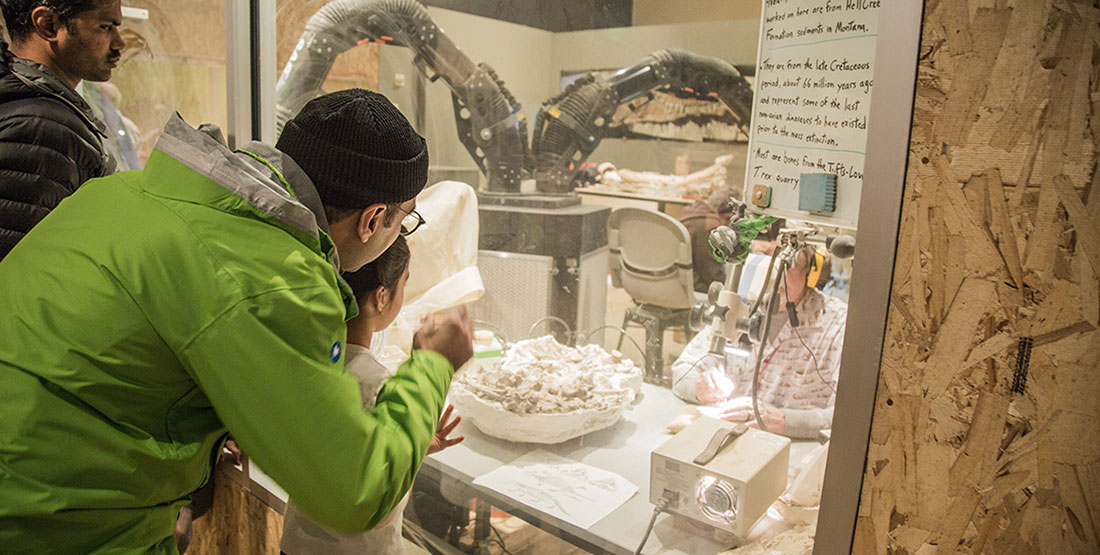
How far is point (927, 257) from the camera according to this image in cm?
90

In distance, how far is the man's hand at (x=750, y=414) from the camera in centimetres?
152

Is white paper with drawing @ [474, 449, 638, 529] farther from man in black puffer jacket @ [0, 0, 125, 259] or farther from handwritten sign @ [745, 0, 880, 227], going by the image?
man in black puffer jacket @ [0, 0, 125, 259]

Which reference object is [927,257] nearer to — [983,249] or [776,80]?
[983,249]

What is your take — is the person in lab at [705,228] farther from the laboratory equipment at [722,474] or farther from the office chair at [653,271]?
the laboratory equipment at [722,474]

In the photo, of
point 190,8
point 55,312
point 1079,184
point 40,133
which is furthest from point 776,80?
point 190,8

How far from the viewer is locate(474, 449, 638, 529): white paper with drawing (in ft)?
5.12

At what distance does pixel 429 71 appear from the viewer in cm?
202

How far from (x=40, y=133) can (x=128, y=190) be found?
2.82 feet

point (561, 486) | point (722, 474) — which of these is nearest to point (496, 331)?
point (561, 486)

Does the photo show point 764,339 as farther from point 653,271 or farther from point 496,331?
point 496,331

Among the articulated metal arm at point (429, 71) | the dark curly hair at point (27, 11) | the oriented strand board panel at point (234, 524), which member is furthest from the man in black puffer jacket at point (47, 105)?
the oriented strand board panel at point (234, 524)

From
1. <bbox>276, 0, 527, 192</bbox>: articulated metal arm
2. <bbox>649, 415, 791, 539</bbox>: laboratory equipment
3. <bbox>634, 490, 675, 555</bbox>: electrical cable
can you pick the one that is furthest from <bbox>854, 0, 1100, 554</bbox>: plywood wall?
<bbox>276, 0, 527, 192</bbox>: articulated metal arm

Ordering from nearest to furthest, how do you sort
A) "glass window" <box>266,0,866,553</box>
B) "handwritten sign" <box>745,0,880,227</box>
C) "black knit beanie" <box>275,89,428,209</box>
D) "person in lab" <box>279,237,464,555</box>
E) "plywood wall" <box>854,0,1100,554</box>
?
"plywood wall" <box>854,0,1100,554</box>
"black knit beanie" <box>275,89,428,209</box>
"handwritten sign" <box>745,0,880,227</box>
"person in lab" <box>279,237,464,555</box>
"glass window" <box>266,0,866,553</box>

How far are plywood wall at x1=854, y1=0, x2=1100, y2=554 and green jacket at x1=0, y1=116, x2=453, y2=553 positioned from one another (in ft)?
2.31
